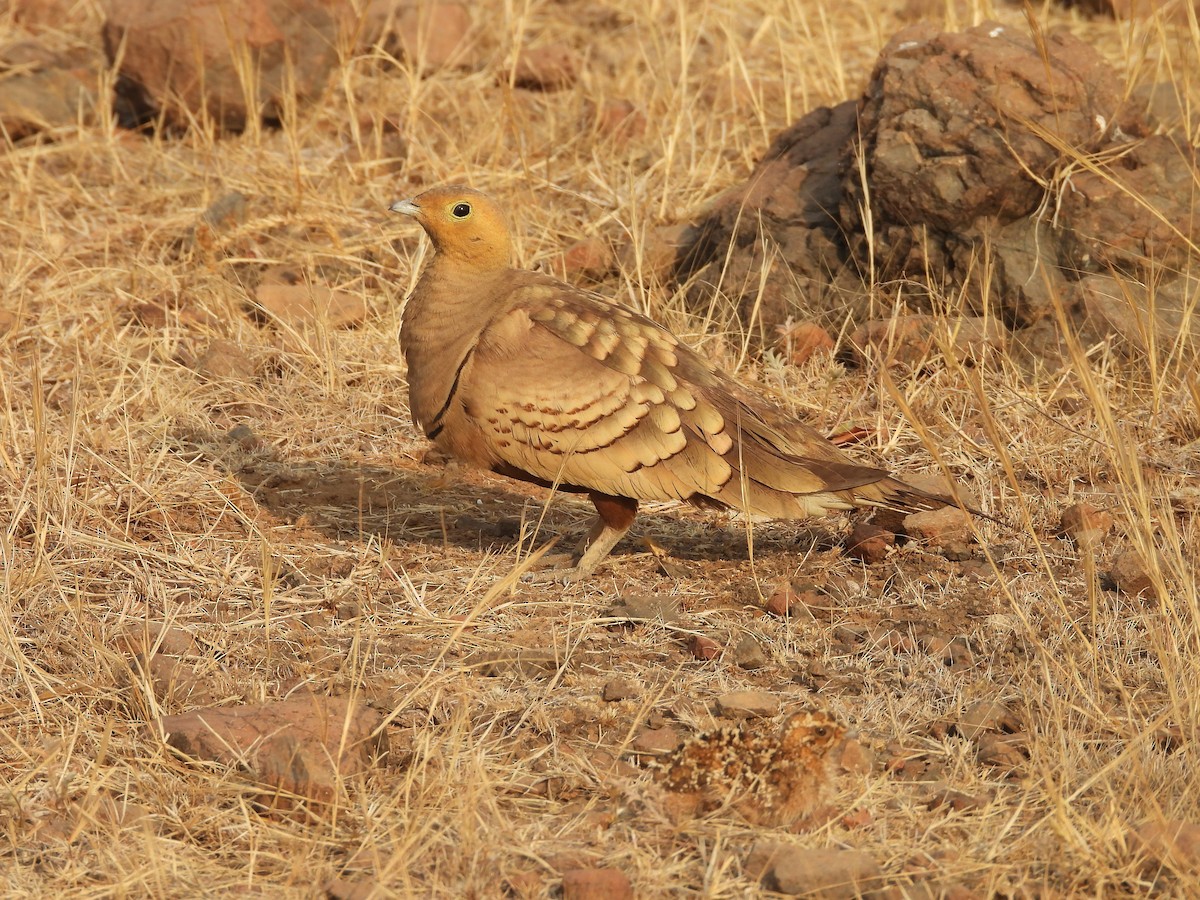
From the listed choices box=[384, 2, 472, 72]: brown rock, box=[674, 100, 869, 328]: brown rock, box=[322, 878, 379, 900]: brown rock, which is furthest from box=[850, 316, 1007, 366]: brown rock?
box=[384, 2, 472, 72]: brown rock

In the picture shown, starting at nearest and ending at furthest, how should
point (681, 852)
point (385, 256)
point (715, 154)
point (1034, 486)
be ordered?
point (681, 852)
point (1034, 486)
point (385, 256)
point (715, 154)

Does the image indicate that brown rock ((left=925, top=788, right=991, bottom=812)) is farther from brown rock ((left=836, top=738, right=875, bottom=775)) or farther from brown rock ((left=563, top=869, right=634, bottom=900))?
brown rock ((left=563, top=869, right=634, bottom=900))

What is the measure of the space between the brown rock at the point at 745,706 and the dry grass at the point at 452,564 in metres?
0.06

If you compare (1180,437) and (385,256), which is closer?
(1180,437)

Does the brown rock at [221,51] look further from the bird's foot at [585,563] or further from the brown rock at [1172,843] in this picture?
the brown rock at [1172,843]

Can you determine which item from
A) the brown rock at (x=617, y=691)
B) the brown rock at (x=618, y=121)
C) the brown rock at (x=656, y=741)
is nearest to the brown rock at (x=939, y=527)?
the brown rock at (x=617, y=691)

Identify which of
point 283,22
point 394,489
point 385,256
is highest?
point 283,22

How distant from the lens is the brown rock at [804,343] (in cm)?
545

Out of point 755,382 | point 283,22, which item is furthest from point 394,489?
point 283,22

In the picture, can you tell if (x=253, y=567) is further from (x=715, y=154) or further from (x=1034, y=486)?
(x=715, y=154)

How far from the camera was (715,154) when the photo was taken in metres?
6.61

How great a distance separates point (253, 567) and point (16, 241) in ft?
9.41

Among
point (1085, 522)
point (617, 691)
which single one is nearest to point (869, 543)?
point (1085, 522)

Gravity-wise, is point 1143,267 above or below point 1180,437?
above
